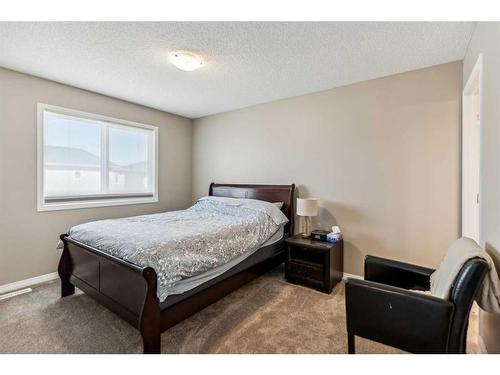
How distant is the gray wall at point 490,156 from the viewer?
4.54 ft

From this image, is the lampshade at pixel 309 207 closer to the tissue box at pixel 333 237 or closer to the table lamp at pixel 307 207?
the table lamp at pixel 307 207

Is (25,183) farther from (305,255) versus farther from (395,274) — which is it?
(395,274)

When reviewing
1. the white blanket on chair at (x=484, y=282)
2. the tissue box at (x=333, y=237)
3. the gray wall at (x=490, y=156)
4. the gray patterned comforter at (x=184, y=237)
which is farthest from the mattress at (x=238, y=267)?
the gray wall at (x=490, y=156)

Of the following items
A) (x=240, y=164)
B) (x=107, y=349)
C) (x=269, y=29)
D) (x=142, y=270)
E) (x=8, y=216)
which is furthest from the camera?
(x=240, y=164)

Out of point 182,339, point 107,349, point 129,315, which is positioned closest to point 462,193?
point 182,339

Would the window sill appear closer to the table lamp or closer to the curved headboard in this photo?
the curved headboard

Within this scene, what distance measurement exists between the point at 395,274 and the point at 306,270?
1026 millimetres

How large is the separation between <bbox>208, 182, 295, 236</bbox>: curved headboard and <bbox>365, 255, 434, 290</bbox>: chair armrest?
4.78ft

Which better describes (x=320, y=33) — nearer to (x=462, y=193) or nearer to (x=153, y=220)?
(x=462, y=193)

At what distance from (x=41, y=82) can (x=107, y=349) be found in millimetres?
3075

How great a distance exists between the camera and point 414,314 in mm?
1348

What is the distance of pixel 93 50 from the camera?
2211 millimetres

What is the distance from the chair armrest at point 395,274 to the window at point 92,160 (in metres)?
3.47

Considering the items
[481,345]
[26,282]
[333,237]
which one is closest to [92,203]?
[26,282]
